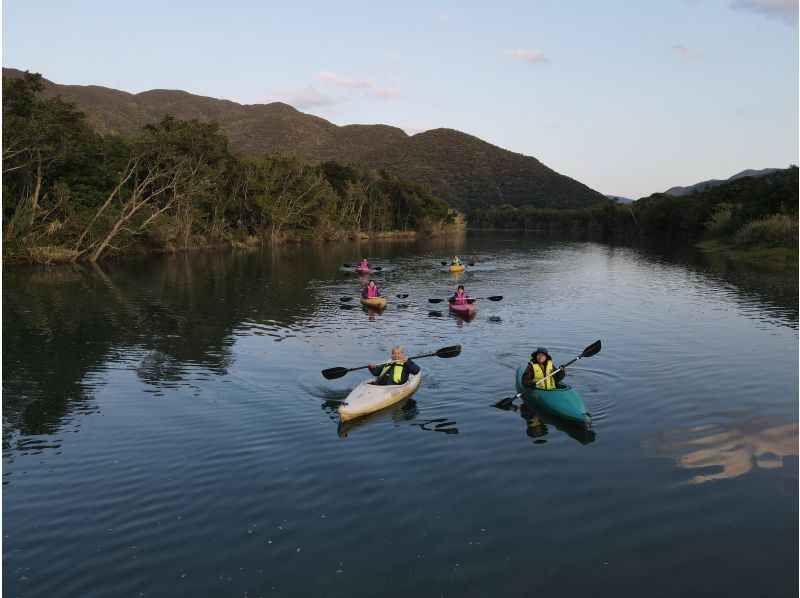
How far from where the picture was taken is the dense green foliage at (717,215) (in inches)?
2557

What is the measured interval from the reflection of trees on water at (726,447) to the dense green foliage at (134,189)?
4574 centimetres

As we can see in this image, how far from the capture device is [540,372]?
16625 millimetres

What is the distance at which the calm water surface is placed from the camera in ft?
28.9

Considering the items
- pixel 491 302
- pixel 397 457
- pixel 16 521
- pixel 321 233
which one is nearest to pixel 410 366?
pixel 397 457

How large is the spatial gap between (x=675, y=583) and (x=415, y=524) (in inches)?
154

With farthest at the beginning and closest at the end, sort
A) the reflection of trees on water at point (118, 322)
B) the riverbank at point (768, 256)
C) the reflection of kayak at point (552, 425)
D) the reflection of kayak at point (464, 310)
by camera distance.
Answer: the riverbank at point (768, 256) < the reflection of kayak at point (464, 310) < the reflection of trees on water at point (118, 322) < the reflection of kayak at point (552, 425)

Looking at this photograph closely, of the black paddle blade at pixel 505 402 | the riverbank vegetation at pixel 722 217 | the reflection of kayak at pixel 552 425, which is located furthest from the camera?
the riverbank vegetation at pixel 722 217

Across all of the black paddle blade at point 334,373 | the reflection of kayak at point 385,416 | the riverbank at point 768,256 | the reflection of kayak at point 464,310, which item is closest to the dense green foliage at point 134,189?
the reflection of kayak at point 464,310

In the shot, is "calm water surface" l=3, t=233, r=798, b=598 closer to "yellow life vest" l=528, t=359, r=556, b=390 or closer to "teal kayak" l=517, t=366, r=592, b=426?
"teal kayak" l=517, t=366, r=592, b=426

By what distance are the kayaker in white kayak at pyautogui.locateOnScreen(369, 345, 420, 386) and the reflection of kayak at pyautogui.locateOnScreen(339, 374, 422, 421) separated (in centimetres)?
23

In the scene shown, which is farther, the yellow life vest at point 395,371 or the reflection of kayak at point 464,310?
the reflection of kayak at point 464,310

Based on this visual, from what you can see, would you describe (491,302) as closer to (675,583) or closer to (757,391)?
(757,391)

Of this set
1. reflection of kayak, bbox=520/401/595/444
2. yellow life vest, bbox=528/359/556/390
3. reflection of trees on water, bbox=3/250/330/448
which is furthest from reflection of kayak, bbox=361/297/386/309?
reflection of kayak, bbox=520/401/595/444

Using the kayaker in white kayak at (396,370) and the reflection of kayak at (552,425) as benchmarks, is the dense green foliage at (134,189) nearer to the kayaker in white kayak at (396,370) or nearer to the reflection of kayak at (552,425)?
the kayaker in white kayak at (396,370)
